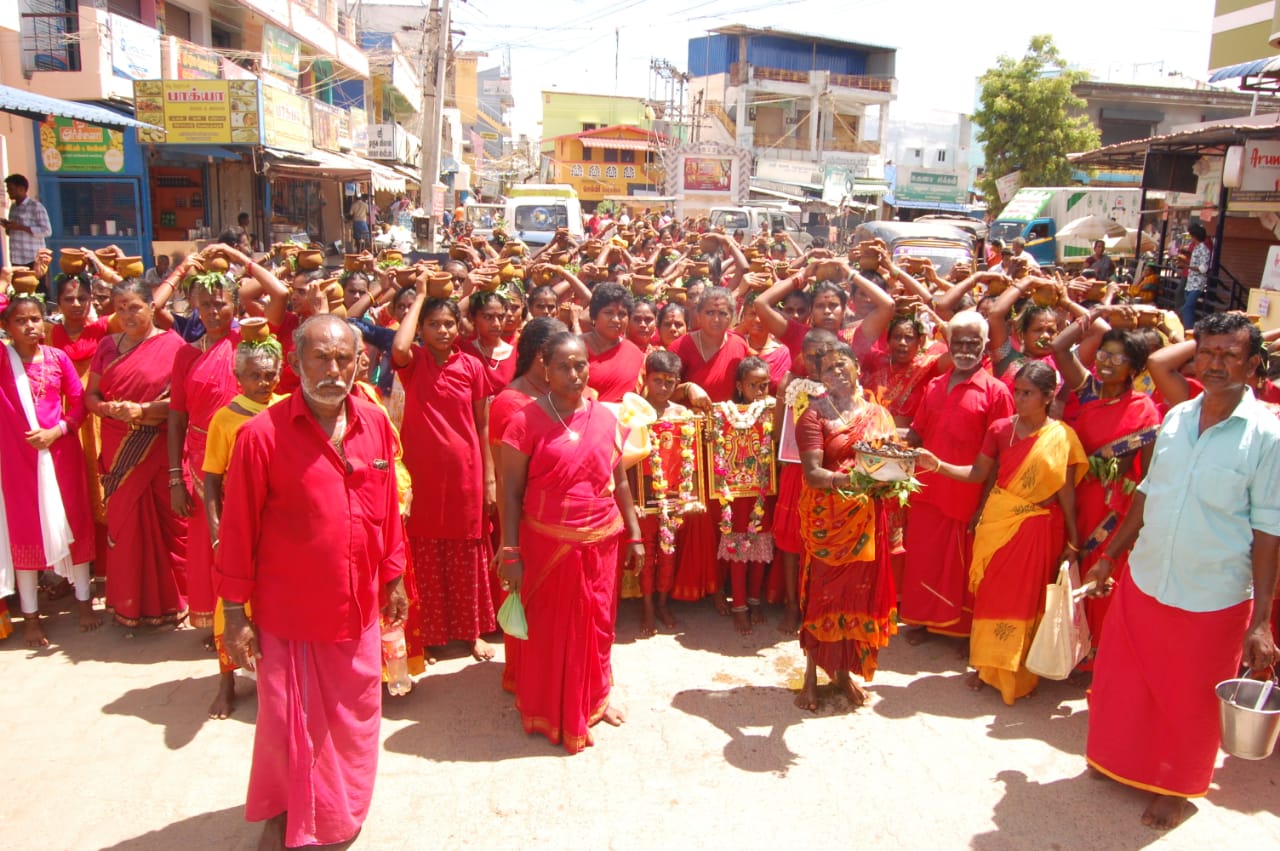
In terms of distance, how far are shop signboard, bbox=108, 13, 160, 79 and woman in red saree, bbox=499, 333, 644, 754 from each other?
16.5m

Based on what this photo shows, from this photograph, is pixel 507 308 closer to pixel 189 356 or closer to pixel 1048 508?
pixel 189 356

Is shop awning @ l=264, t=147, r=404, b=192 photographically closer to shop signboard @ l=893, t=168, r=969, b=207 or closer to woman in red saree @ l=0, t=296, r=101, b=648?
woman in red saree @ l=0, t=296, r=101, b=648

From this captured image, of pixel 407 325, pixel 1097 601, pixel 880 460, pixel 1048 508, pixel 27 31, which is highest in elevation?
pixel 27 31

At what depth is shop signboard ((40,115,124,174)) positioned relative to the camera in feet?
46.8

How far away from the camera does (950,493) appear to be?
16.4 ft

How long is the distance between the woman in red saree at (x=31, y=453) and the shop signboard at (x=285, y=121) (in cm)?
1208

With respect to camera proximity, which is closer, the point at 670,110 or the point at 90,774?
the point at 90,774

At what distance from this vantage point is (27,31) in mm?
15953

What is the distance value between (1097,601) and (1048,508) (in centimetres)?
62

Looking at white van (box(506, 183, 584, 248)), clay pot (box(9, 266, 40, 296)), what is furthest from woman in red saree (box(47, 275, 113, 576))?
white van (box(506, 183, 584, 248))

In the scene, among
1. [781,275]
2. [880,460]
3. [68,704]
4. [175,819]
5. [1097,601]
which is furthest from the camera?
[781,275]

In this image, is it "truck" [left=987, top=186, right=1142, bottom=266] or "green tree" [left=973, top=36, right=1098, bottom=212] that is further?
"green tree" [left=973, top=36, right=1098, bottom=212]

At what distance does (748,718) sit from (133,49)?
58.5 feet

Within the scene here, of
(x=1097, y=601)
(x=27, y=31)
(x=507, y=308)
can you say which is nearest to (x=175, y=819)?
(x=507, y=308)
